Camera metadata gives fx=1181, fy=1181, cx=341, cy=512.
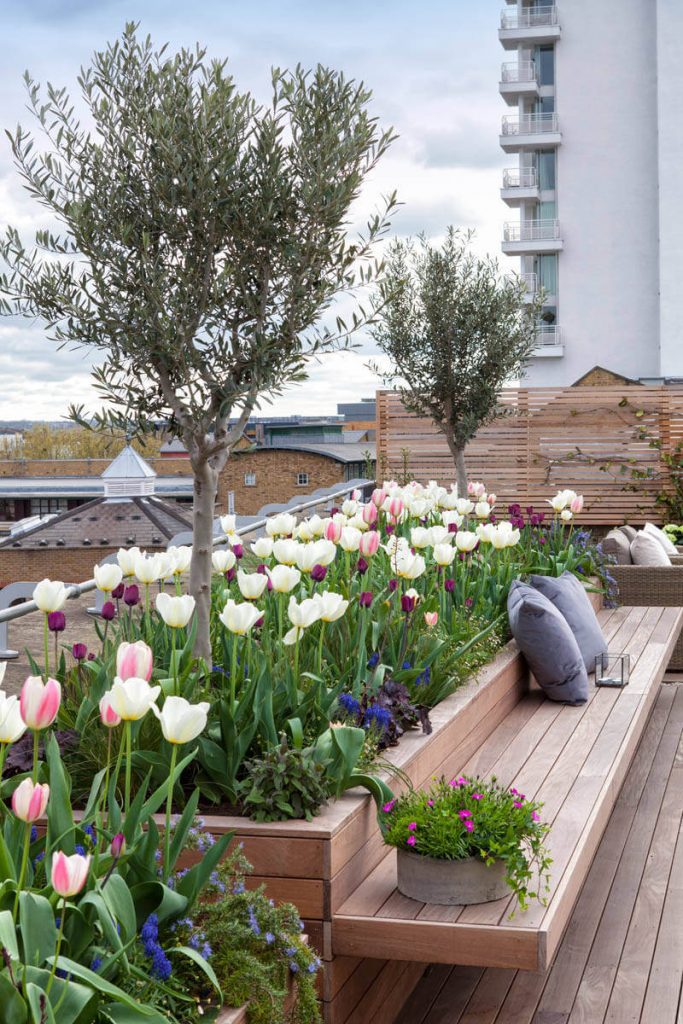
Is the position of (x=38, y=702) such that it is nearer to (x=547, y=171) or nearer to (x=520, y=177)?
(x=520, y=177)

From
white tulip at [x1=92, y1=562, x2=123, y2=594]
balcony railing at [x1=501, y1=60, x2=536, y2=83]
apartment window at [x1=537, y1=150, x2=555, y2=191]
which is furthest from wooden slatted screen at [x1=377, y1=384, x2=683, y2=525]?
balcony railing at [x1=501, y1=60, x2=536, y2=83]

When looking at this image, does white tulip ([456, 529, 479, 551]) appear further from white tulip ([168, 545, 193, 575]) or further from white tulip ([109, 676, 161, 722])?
white tulip ([109, 676, 161, 722])

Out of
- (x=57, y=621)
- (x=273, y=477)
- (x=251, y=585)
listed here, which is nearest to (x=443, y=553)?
(x=251, y=585)

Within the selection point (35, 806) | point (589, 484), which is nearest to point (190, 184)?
point (35, 806)

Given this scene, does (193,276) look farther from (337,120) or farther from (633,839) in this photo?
(633,839)

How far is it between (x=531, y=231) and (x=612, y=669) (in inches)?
1492

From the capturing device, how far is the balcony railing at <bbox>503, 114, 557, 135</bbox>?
136ft

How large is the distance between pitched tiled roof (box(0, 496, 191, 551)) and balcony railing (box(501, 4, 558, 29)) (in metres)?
21.9

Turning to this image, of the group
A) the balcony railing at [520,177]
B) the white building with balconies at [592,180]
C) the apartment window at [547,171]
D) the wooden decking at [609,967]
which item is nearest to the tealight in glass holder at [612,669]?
Answer: the wooden decking at [609,967]

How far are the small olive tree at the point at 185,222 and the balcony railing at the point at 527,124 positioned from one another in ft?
132

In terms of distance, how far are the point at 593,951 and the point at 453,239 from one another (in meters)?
8.15

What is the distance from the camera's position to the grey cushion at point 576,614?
5.22 meters

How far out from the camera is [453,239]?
10836 millimetres

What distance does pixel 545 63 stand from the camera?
137 ft
